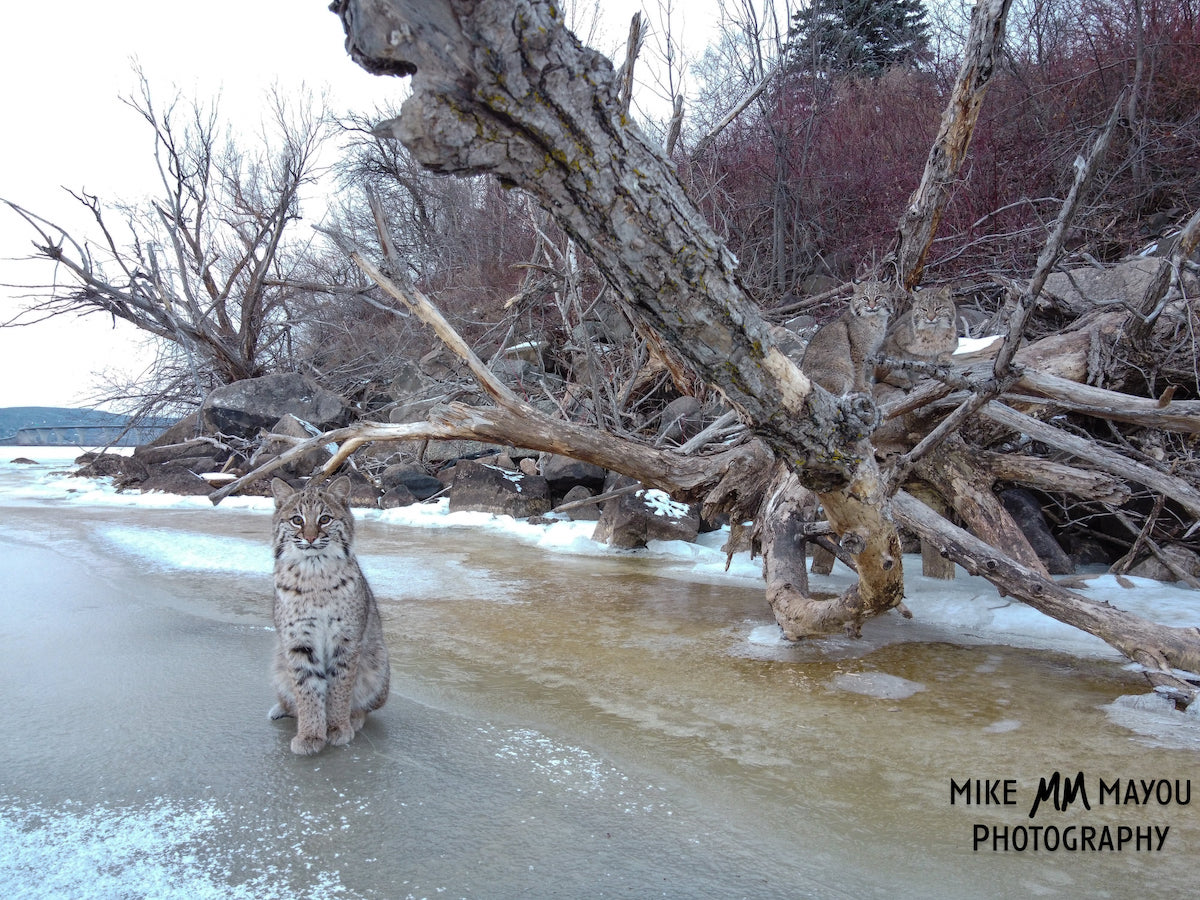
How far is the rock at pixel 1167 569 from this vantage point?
6.38 metres

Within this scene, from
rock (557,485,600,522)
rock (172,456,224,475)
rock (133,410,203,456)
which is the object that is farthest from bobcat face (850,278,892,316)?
rock (133,410,203,456)

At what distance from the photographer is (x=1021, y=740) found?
11.4ft

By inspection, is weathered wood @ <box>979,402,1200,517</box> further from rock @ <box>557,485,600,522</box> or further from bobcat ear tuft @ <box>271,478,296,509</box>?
rock @ <box>557,485,600,522</box>

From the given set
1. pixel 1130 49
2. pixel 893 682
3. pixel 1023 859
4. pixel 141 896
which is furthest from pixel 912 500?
pixel 1130 49

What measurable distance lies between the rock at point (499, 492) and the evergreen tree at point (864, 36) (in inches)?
375

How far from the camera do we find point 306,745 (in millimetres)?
3215

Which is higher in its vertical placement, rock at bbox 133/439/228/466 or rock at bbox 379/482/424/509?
rock at bbox 133/439/228/466

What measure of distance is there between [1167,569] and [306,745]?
682 cm

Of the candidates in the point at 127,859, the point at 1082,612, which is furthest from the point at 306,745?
the point at 1082,612

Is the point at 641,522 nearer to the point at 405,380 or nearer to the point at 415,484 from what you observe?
the point at 415,484

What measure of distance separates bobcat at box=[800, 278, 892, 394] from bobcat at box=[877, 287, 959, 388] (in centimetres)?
24

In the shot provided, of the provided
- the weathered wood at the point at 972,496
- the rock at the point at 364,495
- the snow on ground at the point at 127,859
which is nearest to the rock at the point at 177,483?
the rock at the point at 364,495

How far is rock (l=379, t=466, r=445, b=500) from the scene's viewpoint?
40.0 ft

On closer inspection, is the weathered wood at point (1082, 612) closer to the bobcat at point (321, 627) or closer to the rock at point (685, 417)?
the bobcat at point (321, 627)
